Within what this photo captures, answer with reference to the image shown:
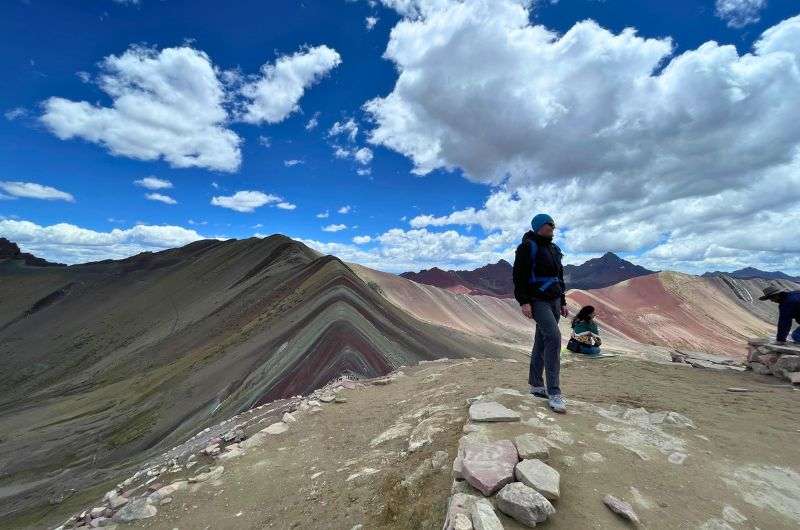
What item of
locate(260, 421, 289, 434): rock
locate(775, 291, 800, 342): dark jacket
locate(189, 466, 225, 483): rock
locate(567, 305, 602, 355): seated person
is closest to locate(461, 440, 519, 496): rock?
locate(189, 466, 225, 483): rock

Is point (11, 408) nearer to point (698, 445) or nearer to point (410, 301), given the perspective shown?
point (698, 445)

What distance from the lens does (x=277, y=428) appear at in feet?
17.3

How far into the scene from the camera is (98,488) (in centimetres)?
700

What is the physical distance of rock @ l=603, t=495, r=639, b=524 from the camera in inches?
91.9

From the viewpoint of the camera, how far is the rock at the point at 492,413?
3689mm

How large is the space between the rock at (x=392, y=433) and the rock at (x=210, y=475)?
1.65 meters

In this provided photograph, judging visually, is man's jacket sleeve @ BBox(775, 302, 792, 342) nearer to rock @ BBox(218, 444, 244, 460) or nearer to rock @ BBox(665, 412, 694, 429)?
rock @ BBox(665, 412, 694, 429)

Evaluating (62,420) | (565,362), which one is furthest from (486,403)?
(62,420)

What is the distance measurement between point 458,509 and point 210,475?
9.76 feet

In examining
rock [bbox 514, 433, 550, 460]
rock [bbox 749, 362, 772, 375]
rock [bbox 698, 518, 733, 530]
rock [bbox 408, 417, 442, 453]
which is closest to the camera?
rock [bbox 698, 518, 733, 530]

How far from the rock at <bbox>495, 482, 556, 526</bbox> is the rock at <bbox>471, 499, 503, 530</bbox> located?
9cm

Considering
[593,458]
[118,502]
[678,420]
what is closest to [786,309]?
[678,420]

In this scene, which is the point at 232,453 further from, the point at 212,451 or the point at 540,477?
the point at 540,477

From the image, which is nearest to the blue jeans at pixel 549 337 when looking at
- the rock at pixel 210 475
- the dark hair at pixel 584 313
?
the rock at pixel 210 475
